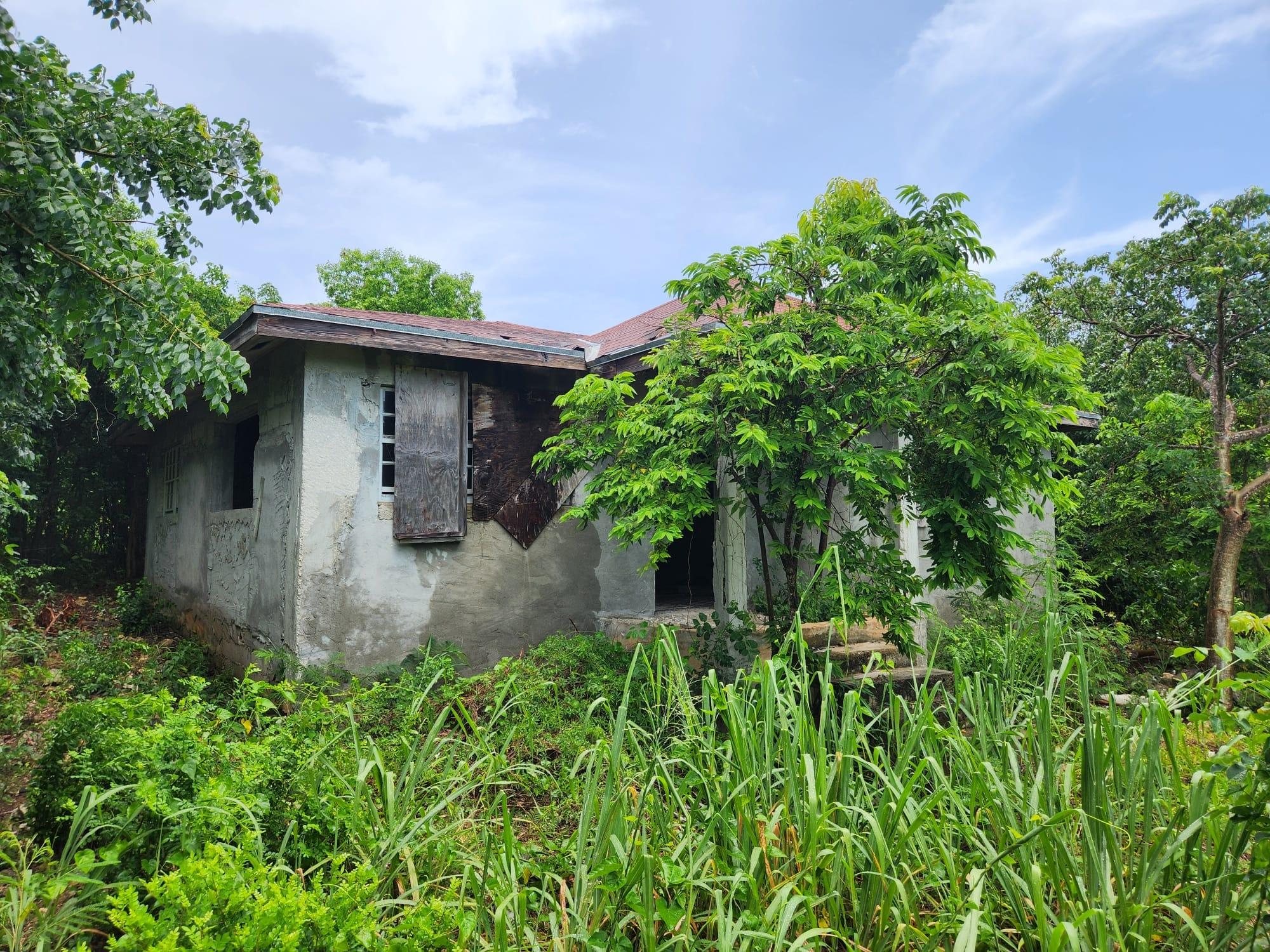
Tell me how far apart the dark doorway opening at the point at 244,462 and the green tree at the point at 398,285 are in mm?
13285

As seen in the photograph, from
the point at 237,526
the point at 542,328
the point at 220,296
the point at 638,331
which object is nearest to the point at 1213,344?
the point at 638,331

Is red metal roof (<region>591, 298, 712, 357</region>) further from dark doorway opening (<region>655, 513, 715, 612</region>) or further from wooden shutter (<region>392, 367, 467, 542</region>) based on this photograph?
dark doorway opening (<region>655, 513, 715, 612</region>)

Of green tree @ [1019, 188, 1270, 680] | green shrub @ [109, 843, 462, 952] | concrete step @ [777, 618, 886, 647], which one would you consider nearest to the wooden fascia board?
concrete step @ [777, 618, 886, 647]

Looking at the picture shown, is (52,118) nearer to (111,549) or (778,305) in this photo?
(778,305)

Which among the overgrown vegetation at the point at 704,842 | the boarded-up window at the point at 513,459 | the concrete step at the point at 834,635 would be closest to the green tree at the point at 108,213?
the overgrown vegetation at the point at 704,842

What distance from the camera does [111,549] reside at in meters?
12.5

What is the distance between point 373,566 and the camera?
18.7 ft

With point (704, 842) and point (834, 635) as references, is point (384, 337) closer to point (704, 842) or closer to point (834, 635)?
point (834, 635)

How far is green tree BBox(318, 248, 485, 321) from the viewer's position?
69.6ft

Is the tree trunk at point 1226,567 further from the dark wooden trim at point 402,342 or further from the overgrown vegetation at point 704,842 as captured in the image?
the dark wooden trim at point 402,342

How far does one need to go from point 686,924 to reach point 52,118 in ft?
13.8

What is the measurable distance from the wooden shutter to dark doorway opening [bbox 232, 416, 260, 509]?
2.85m

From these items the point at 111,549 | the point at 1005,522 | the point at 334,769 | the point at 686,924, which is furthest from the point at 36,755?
the point at 111,549

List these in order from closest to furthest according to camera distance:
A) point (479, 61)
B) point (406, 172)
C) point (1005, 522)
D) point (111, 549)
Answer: point (1005, 522), point (479, 61), point (111, 549), point (406, 172)
